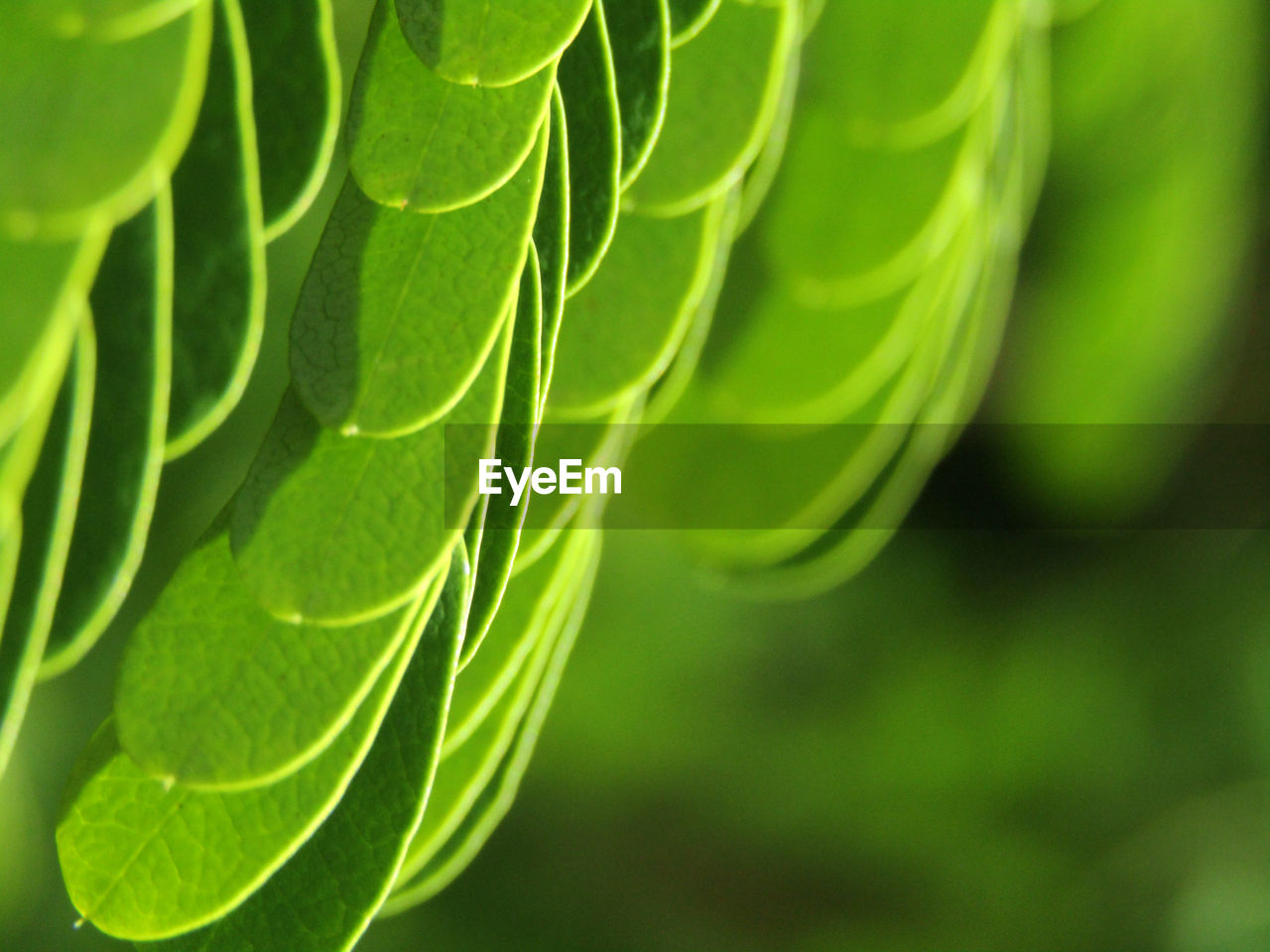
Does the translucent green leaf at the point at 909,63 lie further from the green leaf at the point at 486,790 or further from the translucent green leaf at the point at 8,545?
the translucent green leaf at the point at 8,545

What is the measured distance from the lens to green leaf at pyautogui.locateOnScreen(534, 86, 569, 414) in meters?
0.44

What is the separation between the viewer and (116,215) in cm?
36

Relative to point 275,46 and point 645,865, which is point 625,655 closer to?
point 645,865

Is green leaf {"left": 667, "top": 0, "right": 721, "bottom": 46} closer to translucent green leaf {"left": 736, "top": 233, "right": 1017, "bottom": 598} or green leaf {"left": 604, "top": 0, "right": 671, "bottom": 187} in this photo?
green leaf {"left": 604, "top": 0, "right": 671, "bottom": 187}

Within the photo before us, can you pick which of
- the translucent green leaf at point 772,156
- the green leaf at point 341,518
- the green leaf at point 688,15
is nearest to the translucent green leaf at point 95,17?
the green leaf at point 341,518

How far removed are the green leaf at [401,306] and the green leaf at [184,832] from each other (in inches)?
2.7

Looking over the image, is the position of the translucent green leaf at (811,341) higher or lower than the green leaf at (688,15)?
lower

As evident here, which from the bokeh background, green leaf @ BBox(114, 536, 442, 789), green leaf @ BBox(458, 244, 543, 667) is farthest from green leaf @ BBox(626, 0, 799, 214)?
the bokeh background

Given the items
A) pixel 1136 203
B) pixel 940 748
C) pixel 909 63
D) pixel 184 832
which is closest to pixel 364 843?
pixel 184 832

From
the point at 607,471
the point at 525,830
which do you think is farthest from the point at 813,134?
the point at 525,830

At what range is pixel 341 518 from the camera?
411mm

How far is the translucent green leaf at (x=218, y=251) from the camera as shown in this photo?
0.40m

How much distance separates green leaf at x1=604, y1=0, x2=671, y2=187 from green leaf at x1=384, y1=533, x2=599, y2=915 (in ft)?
0.65

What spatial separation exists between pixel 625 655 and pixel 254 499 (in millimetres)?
1872
